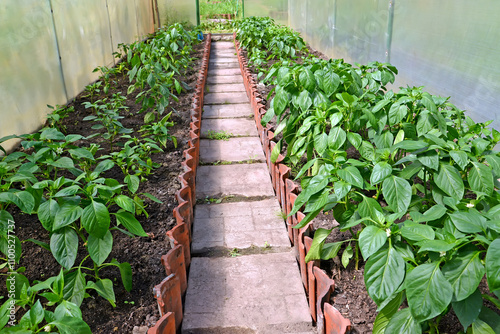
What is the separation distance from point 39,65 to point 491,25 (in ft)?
12.4

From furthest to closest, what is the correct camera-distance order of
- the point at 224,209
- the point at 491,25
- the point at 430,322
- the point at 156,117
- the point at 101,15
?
the point at 101,15 → the point at 156,117 → the point at 224,209 → the point at 491,25 → the point at 430,322

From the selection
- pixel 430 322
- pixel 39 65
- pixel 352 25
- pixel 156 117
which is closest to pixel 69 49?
pixel 39 65

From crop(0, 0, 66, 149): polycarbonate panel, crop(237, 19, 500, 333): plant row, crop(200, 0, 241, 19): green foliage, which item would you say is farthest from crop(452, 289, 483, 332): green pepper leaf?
crop(200, 0, 241, 19): green foliage

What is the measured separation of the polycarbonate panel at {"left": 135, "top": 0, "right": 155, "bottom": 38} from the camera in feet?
28.2

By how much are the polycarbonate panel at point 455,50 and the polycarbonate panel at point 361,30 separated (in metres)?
0.38

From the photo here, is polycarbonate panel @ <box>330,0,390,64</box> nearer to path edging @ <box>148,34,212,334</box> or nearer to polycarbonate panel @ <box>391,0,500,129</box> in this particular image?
polycarbonate panel @ <box>391,0,500,129</box>

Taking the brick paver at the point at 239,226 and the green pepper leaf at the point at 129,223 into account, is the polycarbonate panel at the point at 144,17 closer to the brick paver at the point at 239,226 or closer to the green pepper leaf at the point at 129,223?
the brick paver at the point at 239,226

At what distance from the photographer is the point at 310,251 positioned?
6.74 ft

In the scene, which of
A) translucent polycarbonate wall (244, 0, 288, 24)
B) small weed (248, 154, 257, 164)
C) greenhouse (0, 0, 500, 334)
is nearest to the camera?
greenhouse (0, 0, 500, 334)

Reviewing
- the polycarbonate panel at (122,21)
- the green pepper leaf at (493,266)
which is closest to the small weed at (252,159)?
the green pepper leaf at (493,266)

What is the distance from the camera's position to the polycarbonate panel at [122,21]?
6.48 metres

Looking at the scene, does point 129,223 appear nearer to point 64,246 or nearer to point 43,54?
point 64,246

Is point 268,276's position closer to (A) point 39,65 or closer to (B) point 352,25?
(A) point 39,65

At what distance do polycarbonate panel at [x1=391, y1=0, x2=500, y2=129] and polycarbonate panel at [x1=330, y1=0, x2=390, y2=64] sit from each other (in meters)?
0.38
